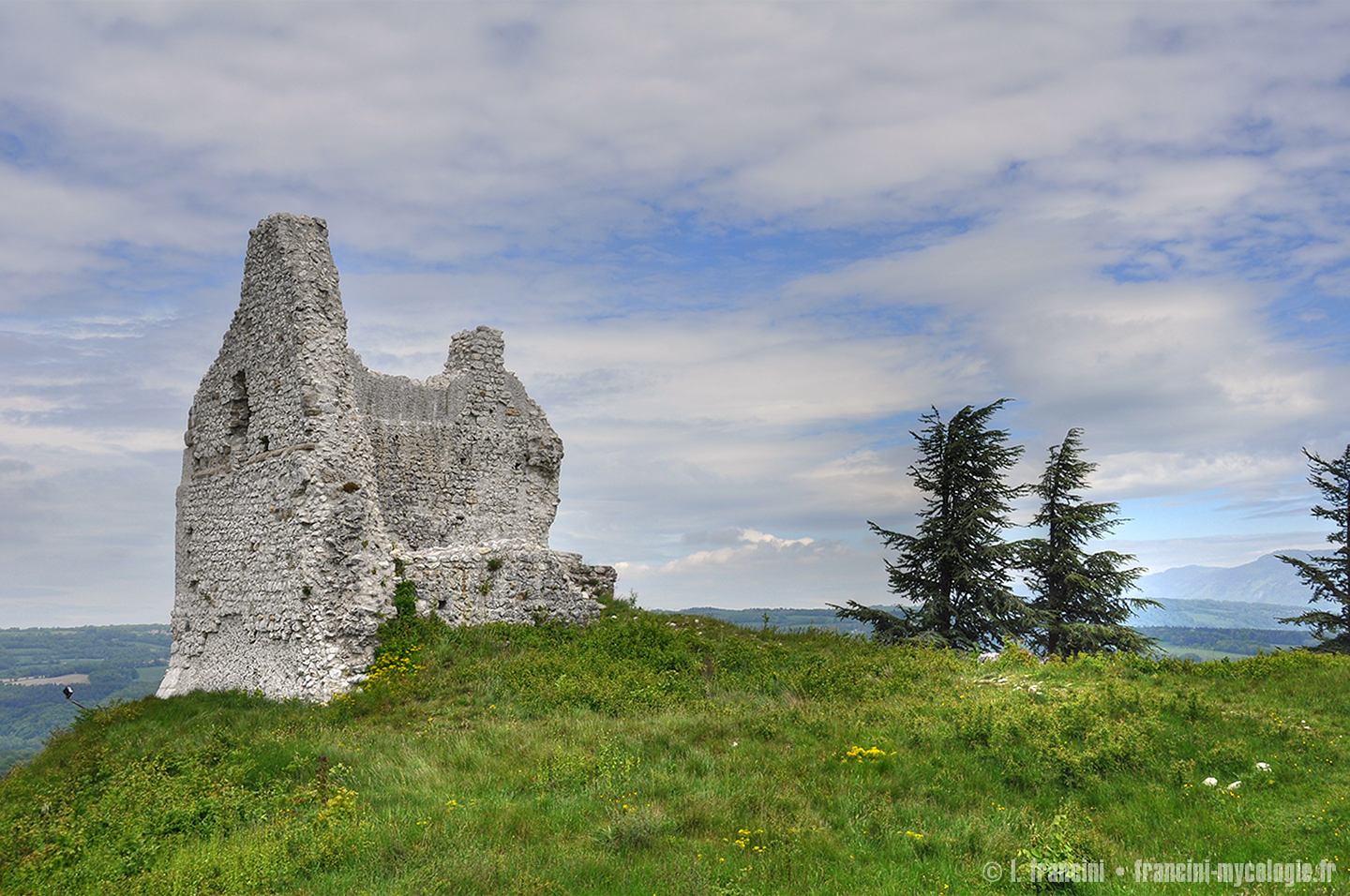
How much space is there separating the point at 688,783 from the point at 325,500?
11080 mm

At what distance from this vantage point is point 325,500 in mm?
17344

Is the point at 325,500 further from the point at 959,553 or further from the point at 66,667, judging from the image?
the point at 66,667

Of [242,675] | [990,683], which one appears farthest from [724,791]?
[242,675]

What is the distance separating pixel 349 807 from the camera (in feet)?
31.9

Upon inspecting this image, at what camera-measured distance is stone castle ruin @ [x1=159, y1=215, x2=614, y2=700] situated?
56.6ft

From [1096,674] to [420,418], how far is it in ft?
60.6

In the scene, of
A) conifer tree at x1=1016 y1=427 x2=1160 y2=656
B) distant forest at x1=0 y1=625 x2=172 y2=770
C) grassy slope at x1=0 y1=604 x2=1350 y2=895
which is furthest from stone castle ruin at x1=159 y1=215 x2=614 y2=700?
conifer tree at x1=1016 y1=427 x2=1160 y2=656

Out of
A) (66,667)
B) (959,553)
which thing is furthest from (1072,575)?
(66,667)

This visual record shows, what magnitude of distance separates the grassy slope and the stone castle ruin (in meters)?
1.88

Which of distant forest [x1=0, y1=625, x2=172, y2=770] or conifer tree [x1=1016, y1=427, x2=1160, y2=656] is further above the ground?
conifer tree [x1=1016, y1=427, x2=1160, y2=656]

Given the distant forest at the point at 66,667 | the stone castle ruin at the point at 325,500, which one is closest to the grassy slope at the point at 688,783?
the stone castle ruin at the point at 325,500

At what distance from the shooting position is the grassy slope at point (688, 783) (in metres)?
8.39

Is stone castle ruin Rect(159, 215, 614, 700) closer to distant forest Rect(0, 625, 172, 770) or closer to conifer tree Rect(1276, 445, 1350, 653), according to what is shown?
distant forest Rect(0, 625, 172, 770)

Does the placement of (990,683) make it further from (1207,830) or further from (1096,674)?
(1207,830)
